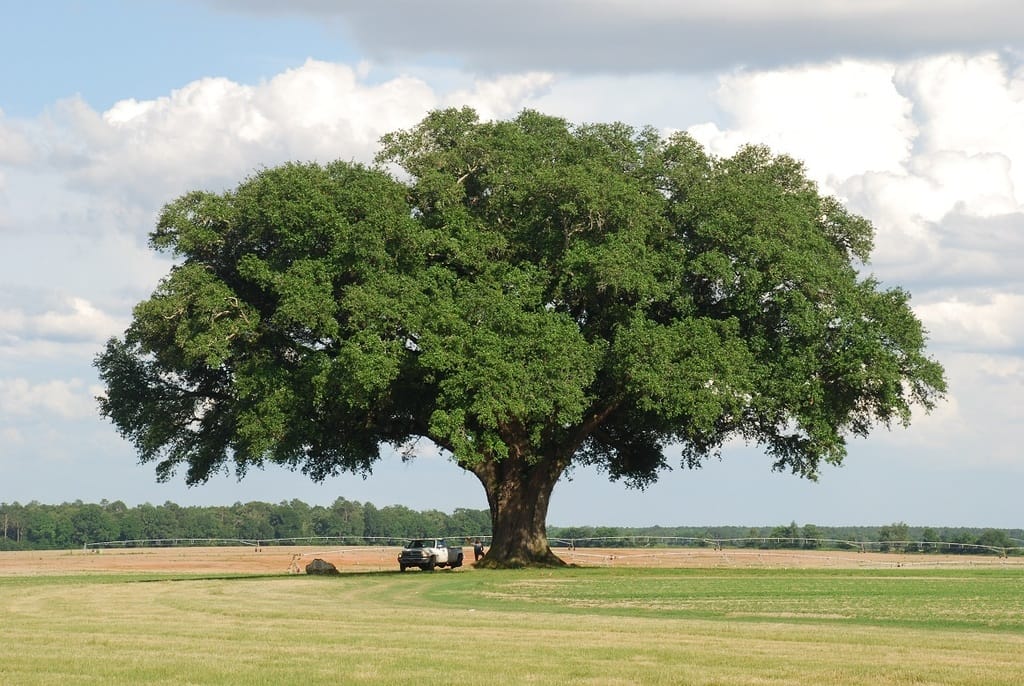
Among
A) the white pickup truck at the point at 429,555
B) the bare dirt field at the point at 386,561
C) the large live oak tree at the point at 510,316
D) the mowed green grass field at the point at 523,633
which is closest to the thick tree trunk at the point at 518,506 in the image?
the large live oak tree at the point at 510,316

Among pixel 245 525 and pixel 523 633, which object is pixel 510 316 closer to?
pixel 523 633

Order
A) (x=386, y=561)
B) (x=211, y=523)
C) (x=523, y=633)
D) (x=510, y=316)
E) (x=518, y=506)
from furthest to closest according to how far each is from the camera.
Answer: (x=211, y=523), (x=386, y=561), (x=518, y=506), (x=510, y=316), (x=523, y=633)

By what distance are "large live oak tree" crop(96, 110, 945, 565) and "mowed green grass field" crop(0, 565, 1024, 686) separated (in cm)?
771

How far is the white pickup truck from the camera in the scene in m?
62.0

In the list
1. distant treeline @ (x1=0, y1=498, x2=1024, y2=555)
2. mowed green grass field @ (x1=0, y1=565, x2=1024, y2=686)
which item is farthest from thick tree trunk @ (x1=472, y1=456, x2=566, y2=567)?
distant treeline @ (x1=0, y1=498, x2=1024, y2=555)

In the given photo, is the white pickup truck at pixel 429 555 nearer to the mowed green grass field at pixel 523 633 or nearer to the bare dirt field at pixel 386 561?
the bare dirt field at pixel 386 561

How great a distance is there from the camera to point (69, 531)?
540 feet

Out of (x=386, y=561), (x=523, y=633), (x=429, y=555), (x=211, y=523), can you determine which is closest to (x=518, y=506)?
(x=429, y=555)

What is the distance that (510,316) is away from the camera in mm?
48062

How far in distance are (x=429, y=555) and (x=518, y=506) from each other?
8.24 m

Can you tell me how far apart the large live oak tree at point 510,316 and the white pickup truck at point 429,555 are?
6837 millimetres

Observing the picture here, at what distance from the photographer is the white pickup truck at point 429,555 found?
62.0 meters

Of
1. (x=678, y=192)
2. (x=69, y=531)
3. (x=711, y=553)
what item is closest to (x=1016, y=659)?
(x=678, y=192)

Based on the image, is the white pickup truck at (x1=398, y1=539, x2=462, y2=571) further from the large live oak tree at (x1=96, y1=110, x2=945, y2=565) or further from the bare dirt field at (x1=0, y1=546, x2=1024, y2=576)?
the large live oak tree at (x1=96, y1=110, x2=945, y2=565)
